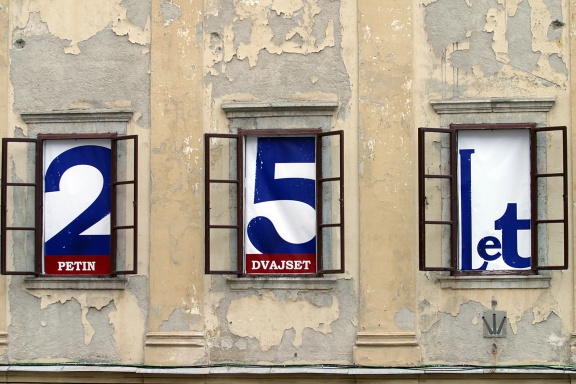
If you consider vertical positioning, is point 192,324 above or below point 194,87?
below

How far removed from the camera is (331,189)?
42.1 feet

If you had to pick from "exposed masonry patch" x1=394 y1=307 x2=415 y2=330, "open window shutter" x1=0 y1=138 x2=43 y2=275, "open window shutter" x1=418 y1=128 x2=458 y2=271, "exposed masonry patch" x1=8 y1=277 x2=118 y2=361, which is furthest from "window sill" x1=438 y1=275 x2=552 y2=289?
"open window shutter" x1=0 y1=138 x2=43 y2=275

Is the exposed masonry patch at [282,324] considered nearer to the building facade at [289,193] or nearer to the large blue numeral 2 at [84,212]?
the building facade at [289,193]

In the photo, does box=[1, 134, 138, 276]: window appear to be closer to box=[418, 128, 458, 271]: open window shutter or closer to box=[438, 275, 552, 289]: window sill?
box=[418, 128, 458, 271]: open window shutter

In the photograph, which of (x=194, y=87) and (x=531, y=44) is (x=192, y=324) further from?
(x=531, y=44)

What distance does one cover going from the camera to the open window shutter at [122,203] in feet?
42.7

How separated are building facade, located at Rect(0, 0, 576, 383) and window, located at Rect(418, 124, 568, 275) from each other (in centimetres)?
2

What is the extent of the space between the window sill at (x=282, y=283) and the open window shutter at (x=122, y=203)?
111 centimetres

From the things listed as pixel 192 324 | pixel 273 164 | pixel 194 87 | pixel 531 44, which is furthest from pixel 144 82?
pixel 531 44

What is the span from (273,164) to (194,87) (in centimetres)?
113

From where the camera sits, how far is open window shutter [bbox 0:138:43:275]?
13.1 metres

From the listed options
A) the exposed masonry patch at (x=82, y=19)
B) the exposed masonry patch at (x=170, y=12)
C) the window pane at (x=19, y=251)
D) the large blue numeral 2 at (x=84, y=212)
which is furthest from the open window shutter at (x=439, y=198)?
the window pane at (x=19, y=251)

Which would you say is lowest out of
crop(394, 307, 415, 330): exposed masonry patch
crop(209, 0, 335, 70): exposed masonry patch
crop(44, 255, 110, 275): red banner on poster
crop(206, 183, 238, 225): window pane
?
crop(394, 307, 415, 330): exposed masonry patch

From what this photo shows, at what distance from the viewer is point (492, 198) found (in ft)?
41.7
